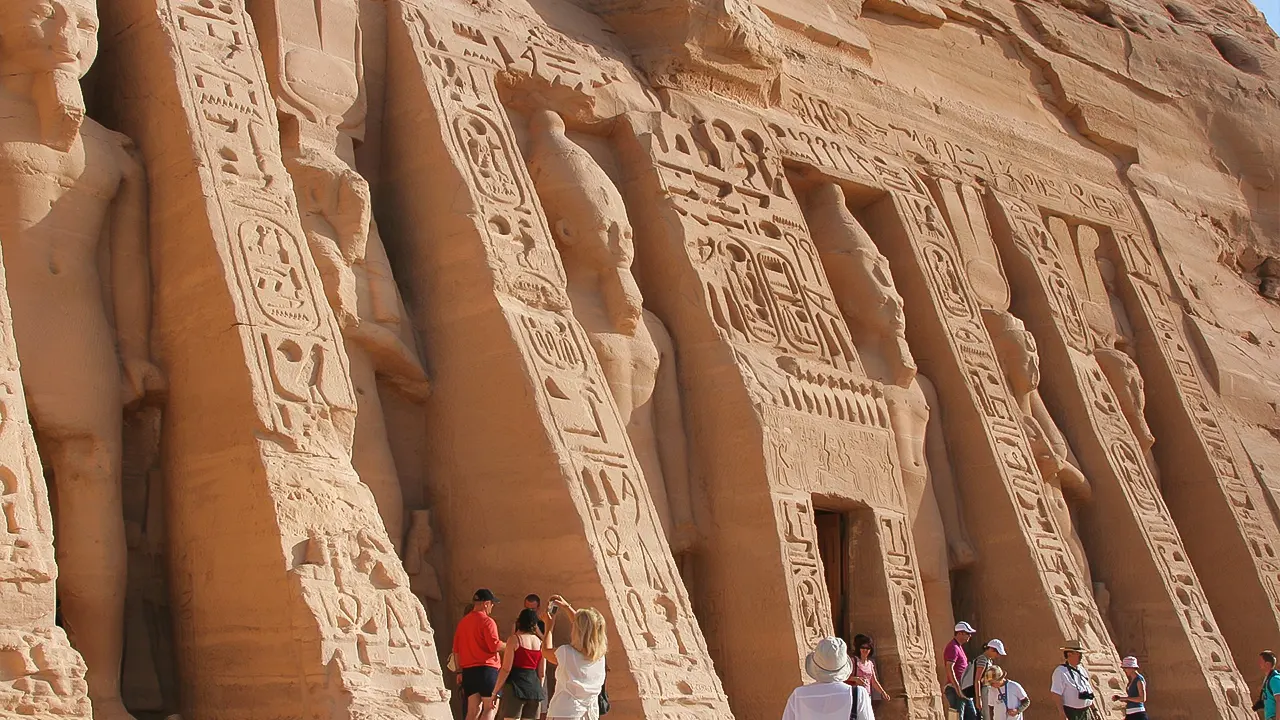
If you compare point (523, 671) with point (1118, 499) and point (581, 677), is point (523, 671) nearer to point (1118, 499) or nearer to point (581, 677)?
point (581, 677)

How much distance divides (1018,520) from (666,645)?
4030 millimetres

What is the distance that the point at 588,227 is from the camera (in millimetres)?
10273

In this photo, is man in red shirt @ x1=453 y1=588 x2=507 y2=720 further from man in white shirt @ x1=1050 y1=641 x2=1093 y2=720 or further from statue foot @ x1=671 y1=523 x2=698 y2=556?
man in white shirt @ x1=1050 y1=641 x2=1093 y2=720

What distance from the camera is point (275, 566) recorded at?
743cm

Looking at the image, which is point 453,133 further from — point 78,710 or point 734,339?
point 78,710

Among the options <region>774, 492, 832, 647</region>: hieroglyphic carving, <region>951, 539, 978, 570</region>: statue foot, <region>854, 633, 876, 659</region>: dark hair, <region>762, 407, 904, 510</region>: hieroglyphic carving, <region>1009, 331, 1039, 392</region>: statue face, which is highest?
<region>1009, 331, 1039, 392</region>: statue face

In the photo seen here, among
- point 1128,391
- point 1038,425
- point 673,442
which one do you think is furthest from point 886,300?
point 1128,391

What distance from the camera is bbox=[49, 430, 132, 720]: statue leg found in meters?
7.49

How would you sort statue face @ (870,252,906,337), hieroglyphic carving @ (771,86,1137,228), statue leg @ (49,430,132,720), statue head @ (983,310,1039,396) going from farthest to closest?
1. statue head @ (983,310,1039,396)
2. hieroglyphic carving @ (771,86,1137,228)
3. statue face @ (870,252,906,337)
4. statue leg @ (49,430,132,720)

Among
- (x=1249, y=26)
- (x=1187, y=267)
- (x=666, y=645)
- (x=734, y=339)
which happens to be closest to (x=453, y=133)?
(x=734, y=339)

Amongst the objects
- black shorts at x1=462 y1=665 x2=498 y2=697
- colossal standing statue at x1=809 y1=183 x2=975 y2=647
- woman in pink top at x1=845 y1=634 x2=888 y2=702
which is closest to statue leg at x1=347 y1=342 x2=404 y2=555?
black shorts at x1=462 y1=665 x2=498 y2=697

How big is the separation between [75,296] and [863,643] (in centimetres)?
442

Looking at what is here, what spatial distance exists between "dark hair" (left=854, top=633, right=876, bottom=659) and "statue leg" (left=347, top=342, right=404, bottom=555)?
2578 mm

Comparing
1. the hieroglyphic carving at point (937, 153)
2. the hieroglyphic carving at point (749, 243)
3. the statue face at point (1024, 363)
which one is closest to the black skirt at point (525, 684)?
the hieroglyphic carving at point (749, 243)
